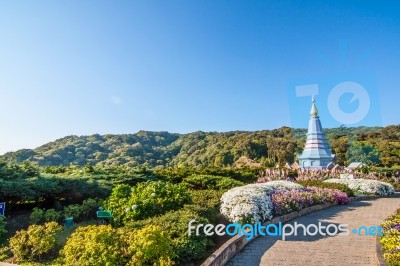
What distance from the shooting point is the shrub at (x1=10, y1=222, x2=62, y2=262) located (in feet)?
22.1

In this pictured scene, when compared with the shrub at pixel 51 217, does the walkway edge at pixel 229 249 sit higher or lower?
lower

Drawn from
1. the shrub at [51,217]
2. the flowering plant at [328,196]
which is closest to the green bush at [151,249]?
the shrub at [51,217]

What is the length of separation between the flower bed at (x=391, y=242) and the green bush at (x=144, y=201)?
5131mm

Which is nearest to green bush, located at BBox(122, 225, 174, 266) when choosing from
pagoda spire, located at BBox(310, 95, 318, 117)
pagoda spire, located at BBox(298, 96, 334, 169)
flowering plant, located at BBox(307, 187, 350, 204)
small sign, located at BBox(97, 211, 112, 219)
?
small sign, located at BBox(97, 211, 112, 219)

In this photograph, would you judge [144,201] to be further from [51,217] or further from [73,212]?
[51,217]

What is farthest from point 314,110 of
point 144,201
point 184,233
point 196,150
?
point 184,233

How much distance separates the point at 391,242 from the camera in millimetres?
6613

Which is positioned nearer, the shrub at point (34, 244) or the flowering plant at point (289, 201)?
the shrub at point (34, 244)

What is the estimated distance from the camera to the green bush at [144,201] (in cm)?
846

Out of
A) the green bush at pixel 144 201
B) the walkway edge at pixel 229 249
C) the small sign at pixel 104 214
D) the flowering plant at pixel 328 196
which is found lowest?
the walkway edge at pixel 229 249

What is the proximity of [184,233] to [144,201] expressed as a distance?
2239 millimetres

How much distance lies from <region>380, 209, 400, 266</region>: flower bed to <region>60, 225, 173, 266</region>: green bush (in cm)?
402

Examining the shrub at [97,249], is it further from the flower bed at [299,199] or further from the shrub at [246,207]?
the flower bed at [299,199]

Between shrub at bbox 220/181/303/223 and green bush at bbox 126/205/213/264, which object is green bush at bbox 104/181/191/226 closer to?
green bush at bbox 126/205/213/264
